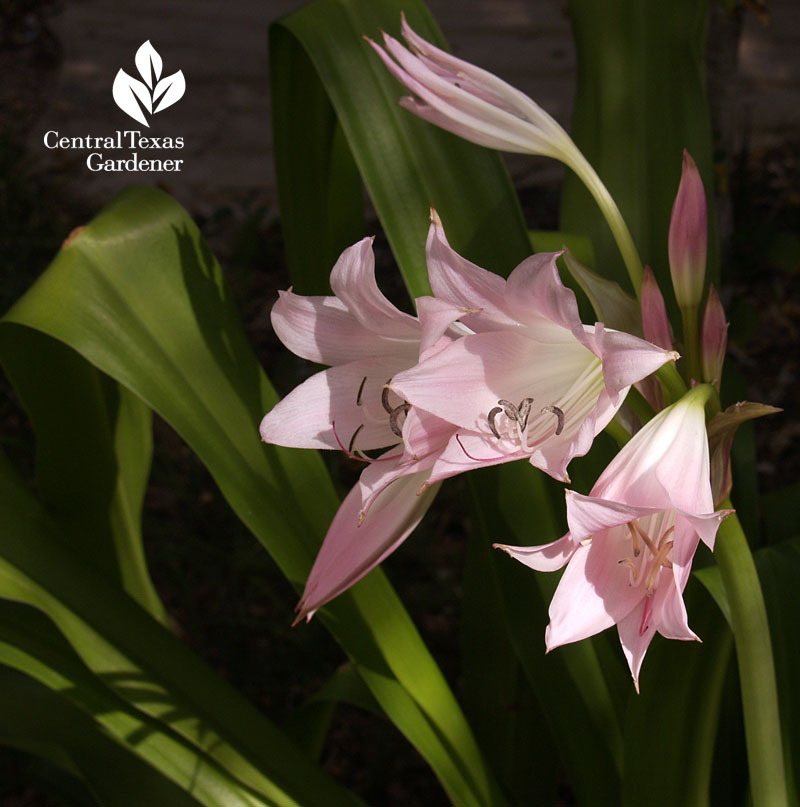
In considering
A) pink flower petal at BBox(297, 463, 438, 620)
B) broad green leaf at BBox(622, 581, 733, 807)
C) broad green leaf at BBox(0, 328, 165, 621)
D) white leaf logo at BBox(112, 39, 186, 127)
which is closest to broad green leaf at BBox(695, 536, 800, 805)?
broad green leaf at BBox(622, 581, 733, 807)

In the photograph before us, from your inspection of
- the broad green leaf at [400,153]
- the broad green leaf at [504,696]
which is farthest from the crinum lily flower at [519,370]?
the broad green leaf at [504,696]

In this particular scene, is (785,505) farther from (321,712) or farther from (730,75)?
(730,75)

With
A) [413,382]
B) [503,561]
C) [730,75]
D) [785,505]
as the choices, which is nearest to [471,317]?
[413,382]

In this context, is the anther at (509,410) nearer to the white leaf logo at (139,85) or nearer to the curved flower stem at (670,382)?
the curved flower stem at (670,382)

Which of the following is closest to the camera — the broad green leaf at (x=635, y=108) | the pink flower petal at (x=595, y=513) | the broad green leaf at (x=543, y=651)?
the pink flower petal at (x=595, y=513)

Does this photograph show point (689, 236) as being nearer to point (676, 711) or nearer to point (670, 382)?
point (670, 382)

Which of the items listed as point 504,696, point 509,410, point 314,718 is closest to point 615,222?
point 509,410
